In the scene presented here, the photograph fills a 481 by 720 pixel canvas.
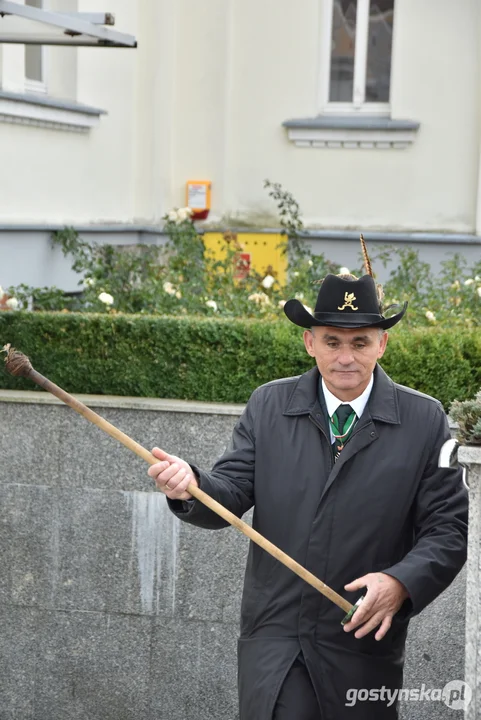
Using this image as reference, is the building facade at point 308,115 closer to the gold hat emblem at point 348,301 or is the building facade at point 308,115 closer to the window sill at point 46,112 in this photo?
the window sill at point 46,112

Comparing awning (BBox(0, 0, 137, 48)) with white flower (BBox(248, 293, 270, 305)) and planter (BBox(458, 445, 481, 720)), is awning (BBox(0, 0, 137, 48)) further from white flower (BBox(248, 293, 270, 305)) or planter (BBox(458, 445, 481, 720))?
planter (BBox(458, 445, 481, 720))

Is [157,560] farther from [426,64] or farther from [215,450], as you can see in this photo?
[426,64]

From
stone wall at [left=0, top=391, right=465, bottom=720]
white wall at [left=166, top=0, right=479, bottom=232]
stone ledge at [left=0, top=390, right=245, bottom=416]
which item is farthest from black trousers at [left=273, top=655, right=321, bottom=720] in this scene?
white wall at [left=166, top=0, right=479, bottom=232]

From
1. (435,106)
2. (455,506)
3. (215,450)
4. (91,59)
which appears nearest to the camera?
(455,506)

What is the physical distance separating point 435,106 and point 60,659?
20.4 feet

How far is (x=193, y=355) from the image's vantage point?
541 cm

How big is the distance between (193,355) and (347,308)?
1.95 m

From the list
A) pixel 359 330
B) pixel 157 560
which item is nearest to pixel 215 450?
pixel 157 560

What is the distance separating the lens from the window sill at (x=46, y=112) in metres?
7.56

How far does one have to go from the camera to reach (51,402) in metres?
5.18

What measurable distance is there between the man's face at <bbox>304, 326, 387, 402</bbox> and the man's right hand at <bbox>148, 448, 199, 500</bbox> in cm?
53

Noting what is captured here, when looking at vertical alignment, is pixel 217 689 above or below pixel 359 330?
below

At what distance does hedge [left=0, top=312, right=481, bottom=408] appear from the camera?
5.19 m

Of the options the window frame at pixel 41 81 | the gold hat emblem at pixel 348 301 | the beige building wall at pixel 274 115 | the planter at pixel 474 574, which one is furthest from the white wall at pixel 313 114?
the planter at pixel 474 574
